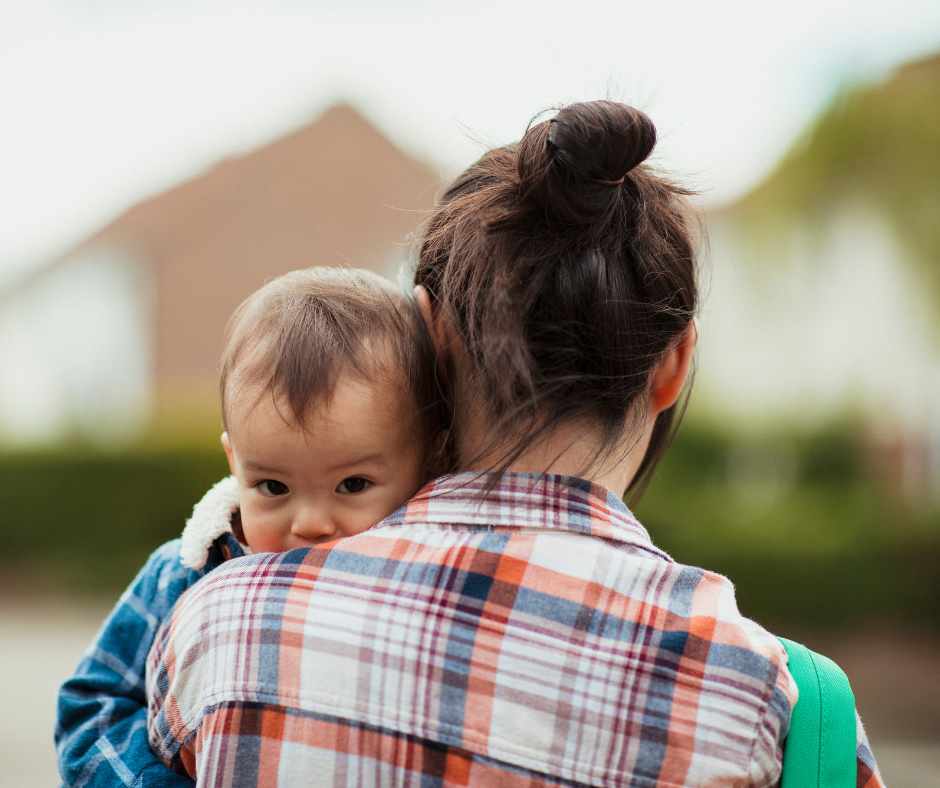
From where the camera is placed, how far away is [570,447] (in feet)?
4.84

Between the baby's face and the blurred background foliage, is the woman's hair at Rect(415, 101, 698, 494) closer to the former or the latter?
the baby's face

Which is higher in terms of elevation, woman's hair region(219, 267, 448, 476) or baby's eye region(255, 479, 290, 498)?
woman's hair region(219, 267, 448, 476)

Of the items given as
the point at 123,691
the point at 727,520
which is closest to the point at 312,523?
the point at 123,691

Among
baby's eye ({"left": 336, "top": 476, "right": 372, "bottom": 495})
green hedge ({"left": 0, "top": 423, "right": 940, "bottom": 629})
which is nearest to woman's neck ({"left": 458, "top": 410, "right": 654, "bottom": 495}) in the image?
baby's eye ({"left": 336, "top": 476, "right": 372, "bottom": 495})

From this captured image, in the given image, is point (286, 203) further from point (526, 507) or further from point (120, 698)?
point (526, 507)

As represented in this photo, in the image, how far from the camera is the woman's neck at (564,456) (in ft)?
4.77

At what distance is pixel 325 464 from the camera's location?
1.67 meters

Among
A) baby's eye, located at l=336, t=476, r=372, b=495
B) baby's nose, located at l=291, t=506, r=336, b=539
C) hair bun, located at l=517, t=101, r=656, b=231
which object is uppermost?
hair bun, located at l=517, t=101, r=656, b=231

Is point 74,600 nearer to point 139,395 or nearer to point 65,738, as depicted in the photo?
point 139,395

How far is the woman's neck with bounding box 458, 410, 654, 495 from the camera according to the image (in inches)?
57.2

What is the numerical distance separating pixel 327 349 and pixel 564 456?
39cm

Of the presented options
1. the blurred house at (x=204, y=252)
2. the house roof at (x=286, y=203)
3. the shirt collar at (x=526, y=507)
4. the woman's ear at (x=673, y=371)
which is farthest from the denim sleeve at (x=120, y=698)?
the house roof at (x=286, y=203)

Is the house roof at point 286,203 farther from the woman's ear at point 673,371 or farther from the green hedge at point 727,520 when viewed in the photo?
the woman's ear at point 673,371

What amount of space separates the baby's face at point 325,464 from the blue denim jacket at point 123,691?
0.10 m
